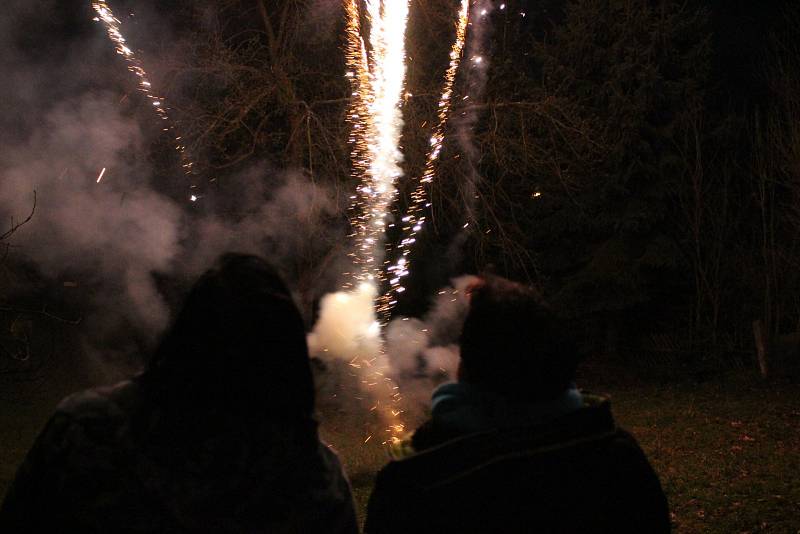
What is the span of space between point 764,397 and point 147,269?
12.7 metres

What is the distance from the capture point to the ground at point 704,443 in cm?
729

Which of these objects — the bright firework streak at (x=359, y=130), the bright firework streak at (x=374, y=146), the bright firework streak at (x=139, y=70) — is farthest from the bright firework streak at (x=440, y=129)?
the bright firework streak at (x=139, y=70)

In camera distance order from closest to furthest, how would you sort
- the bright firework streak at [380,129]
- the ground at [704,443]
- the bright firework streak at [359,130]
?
the ground at [704,443], the bright firework streak at [380,129], the bright firework streak at [359,130]

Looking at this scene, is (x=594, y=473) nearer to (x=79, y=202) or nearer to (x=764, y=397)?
(x=79, y=202)

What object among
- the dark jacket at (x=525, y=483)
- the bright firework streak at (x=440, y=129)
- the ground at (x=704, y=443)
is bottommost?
the ground at (x=704, y=443)

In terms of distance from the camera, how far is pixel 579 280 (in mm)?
20781

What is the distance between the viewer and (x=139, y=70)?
11367 mm

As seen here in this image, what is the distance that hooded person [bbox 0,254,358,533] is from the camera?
1805 millimetres

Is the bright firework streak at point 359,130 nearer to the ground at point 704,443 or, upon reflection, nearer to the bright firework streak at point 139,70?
the bright firework streak at point 139,70

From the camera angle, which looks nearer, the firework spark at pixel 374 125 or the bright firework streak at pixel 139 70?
the firework spark at pixel 374 125

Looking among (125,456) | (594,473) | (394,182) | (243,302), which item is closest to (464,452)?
(594,473)

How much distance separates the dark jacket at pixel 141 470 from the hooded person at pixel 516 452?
40 cm

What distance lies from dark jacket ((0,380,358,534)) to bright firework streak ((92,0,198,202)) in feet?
31.2

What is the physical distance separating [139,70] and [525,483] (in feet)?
37.3
